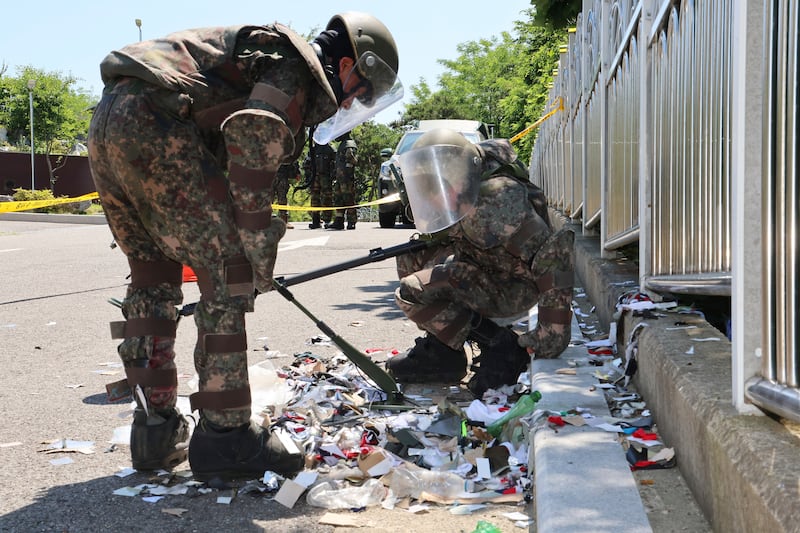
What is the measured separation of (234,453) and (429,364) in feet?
5.67

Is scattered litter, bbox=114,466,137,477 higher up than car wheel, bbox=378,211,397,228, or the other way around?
car wheel, bbox=378,211,397,228

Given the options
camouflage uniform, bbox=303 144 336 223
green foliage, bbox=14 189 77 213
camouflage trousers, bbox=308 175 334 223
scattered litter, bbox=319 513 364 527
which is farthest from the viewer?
green foliage, bbox=14 189 77 213

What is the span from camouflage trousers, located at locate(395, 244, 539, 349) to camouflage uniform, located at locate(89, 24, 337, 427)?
155 centimetres

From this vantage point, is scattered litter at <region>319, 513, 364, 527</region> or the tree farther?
the tree

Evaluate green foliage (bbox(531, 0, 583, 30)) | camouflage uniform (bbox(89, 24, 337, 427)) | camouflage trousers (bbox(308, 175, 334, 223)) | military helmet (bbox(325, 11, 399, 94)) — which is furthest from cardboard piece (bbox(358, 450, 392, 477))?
camouflage trousers (bbox(308, 175, 334, 223))

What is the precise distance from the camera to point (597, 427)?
308cm

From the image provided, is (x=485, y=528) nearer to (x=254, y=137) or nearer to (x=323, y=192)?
(x=254, y=137)

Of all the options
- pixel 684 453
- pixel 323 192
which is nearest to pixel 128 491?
pixel 684 453

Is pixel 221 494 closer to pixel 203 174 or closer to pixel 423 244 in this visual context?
pixel 203 174

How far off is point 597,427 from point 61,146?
47.8 m

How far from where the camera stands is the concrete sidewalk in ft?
5.82

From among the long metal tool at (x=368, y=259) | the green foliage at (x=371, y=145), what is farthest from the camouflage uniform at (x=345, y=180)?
the green foliage at (x=371, y=145)

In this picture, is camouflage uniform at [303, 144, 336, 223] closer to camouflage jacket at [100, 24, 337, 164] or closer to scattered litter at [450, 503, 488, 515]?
camouflage jacket at [100, 24, 337, 164]

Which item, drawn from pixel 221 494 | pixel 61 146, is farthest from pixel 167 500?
pixel 61 146
